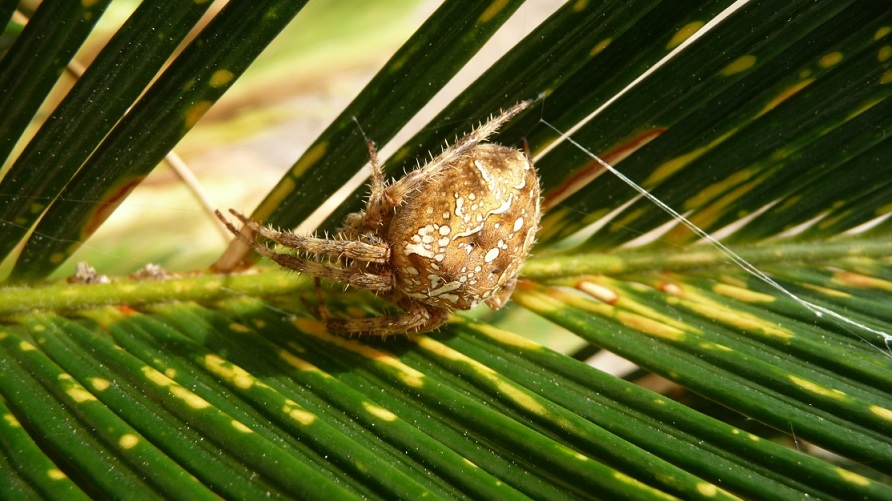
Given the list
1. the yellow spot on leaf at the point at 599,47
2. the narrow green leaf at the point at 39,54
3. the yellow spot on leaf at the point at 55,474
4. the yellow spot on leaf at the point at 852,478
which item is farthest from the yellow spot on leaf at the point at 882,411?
the narrow green leaf at the point at 39,54

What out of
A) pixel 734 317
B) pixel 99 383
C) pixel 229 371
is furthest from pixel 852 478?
pixel 99 383

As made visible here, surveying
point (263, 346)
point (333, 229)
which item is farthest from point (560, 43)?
point (263, 346)

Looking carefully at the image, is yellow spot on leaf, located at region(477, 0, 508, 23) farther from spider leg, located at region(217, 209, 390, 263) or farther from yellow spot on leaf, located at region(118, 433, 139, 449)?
yellow spot on leaf, located at region(118, 433, 139, 449)

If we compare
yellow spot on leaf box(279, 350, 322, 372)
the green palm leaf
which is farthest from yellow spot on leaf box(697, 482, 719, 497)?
yellow spot on leaf box(279, 350, 322, 372)

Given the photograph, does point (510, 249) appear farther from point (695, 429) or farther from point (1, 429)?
point (1, 429)

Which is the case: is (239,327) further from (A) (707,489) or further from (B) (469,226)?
(A) (707,489)
